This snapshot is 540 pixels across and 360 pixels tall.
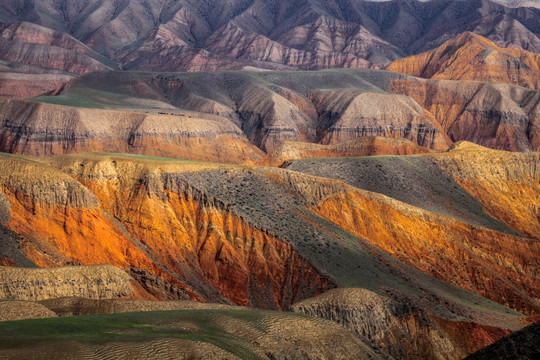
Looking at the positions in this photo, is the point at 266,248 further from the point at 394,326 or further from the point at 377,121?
the point at 377,121

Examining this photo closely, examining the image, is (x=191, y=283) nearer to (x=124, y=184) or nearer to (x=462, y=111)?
(x=124, y=184)

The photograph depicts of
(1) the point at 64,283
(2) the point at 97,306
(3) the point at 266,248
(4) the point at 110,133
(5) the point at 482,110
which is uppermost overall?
(2) the point at 97,306

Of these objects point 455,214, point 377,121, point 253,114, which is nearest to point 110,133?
point 253,114

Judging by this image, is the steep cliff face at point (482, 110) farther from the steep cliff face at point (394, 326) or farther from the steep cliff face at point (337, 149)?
the steep cliff face at point (394, 326)

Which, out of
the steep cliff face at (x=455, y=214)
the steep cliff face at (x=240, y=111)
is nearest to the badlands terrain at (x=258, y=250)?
the steep cliff face at (x=455, y=214)

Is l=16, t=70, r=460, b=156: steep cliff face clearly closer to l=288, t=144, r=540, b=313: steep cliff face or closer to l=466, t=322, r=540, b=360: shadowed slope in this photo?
l=288, t=144, r=540, b=313: steep cliff face
